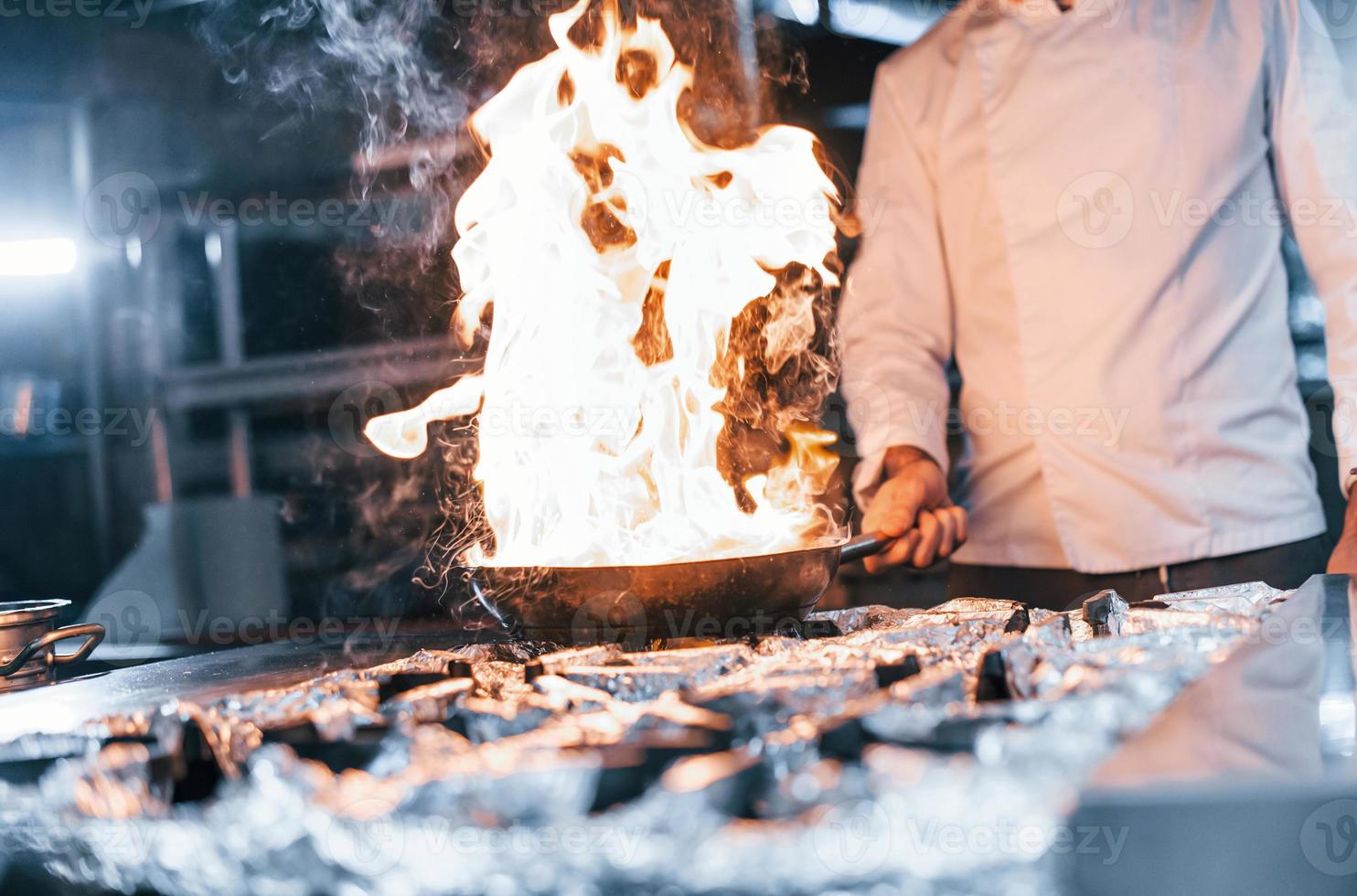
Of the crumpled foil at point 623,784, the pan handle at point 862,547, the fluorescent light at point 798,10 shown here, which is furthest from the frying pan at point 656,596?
the fluorescent light at point 798,10

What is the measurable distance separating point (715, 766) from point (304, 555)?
9.28ft

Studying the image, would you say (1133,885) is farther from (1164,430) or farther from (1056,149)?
(1056,149)

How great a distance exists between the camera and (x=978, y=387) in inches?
78.1

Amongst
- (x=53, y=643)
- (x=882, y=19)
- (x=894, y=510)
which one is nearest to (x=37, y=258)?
(x=882, y=19)

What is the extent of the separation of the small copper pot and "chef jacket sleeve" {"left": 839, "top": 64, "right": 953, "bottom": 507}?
1225 mm

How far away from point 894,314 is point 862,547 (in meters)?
0.79

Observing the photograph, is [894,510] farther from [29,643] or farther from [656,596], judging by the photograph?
[29,643]

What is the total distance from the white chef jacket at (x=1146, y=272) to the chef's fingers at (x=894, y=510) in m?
0.18

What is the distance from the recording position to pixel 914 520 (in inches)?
64.1

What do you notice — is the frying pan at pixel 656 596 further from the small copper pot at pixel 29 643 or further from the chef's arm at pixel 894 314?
the chef's arm at pixel 894 314

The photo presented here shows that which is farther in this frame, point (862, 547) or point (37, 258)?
point (37, 258)

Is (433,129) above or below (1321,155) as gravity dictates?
above

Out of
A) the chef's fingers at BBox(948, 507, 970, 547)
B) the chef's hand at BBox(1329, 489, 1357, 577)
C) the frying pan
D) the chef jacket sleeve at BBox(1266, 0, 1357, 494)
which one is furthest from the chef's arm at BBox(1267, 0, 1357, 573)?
the frying pan

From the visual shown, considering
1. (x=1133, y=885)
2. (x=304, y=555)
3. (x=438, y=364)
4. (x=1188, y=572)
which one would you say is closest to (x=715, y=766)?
(x=1133, y=885)
